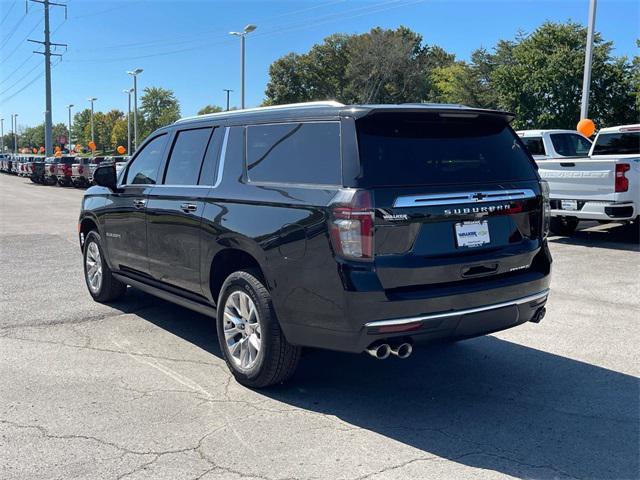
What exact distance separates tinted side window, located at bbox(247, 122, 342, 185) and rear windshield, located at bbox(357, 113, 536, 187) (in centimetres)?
22

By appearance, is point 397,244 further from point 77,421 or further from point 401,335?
point 77,421

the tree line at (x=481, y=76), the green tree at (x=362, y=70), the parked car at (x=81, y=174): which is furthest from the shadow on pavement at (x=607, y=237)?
the green tree at (x=362, y=70)

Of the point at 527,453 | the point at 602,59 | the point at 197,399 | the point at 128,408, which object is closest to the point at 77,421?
the point at 128,408

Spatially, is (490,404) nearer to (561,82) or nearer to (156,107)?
(561,82)

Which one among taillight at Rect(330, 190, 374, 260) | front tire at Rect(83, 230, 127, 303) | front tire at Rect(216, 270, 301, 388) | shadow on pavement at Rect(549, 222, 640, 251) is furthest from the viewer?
shadow on pavement at Rect(549, 222, 640, 251)

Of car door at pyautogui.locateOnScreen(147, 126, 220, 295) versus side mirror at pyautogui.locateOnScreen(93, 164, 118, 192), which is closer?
car door at pyautogui.locateOnScreen(147, 126, 220, 295)

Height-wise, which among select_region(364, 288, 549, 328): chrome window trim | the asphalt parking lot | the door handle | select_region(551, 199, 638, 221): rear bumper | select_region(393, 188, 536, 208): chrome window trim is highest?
select_region(393, 188, 536, 208): chrome window trim

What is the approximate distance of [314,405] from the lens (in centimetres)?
419

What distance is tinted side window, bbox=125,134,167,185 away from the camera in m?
5.84

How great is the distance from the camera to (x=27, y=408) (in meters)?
4.10

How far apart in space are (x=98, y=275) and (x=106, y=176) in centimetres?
128

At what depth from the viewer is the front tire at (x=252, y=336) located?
13.7 ft

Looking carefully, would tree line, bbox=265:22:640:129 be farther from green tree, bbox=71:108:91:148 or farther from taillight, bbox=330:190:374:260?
green tree, bbox=71:108:91:148

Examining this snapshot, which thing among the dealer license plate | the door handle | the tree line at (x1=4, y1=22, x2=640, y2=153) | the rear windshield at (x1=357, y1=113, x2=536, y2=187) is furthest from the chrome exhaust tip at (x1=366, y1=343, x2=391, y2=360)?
the tree line at (x1=4, y1=22, x2=640, y2=153)
